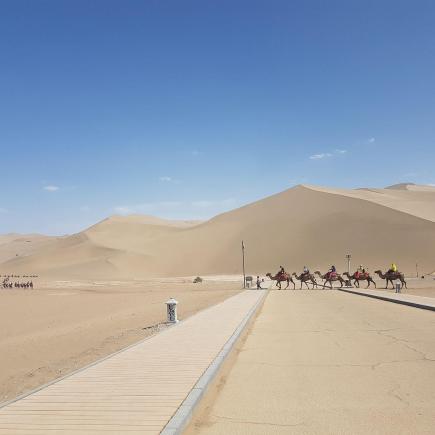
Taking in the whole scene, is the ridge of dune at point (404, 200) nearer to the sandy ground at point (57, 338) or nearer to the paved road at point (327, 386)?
the sandy ground at point (57, 338)

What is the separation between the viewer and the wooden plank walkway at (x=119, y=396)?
5.50 metres

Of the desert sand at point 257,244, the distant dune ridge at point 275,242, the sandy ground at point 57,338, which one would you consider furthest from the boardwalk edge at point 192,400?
the distant dune ridge at point 275,242

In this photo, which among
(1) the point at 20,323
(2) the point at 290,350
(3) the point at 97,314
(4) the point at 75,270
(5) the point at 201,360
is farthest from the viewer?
(4) the point at 75,270

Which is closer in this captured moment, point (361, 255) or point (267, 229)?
point (361, 255)

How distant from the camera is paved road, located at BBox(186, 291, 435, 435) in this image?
5.86 metres

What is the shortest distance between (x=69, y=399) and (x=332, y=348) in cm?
610

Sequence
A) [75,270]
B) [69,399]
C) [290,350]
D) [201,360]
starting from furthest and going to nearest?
[75,270], [290,350], [201,360], [69,399]

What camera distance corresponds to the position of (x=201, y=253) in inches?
4432

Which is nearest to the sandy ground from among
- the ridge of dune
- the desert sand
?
the desert sand

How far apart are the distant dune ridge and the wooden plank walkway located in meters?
77.0

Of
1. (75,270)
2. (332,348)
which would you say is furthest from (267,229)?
(332,348)

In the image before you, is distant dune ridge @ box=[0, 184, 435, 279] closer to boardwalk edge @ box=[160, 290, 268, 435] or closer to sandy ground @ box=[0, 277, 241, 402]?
sandy ground @ box=[0, 277, 241, 402]

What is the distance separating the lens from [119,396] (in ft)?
22.0

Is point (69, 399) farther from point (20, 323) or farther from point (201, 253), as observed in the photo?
point (201, 253)
